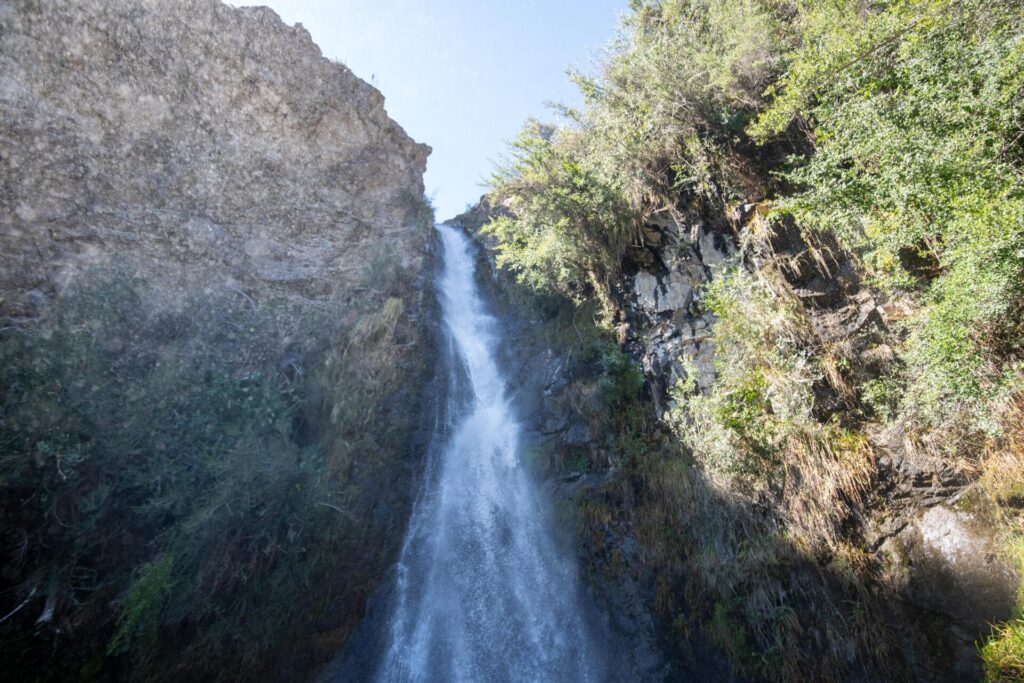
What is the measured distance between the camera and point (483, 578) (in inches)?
354

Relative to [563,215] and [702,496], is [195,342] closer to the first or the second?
[563,215]

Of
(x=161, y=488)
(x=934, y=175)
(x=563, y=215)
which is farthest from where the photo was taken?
(x=563, y=215)

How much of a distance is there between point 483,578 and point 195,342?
7.94 m

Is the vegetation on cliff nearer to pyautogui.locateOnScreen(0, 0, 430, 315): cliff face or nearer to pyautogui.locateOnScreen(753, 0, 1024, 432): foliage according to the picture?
pyautogui.locateOnScreen(753, 0, 1024, 432): foliage

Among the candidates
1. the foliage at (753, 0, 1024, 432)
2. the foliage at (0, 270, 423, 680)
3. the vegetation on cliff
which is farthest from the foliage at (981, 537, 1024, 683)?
the foliage at (0, 270, 423, 680)

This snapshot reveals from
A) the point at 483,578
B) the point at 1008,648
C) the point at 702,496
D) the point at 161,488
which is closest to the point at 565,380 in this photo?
the point at 702,496

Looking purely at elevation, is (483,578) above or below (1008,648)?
below

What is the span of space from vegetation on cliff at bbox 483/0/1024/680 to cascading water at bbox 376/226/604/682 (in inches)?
88.1

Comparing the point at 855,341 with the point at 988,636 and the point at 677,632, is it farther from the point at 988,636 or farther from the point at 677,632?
the point at 677,632

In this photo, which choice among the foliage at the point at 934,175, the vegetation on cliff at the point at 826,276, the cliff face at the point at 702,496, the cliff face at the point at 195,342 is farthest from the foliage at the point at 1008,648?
the cliff face at the point at 195,342

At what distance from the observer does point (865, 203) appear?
650 cm

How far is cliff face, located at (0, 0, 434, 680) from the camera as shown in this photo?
724cm

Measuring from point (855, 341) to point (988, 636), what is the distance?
3654mm

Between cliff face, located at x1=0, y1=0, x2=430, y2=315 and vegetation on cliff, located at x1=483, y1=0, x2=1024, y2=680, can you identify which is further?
cliff face, located at x1=0, y1=0, x2=430, y2=315
